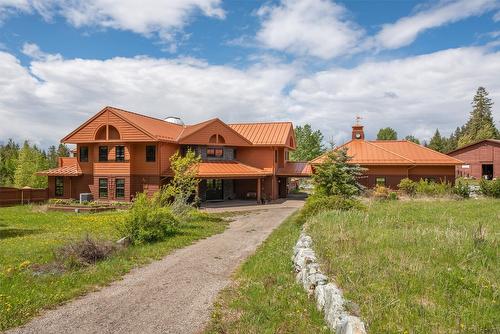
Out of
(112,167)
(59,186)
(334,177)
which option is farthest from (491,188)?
(59,186)

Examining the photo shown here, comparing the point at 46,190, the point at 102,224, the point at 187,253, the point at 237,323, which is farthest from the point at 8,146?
the point at 237,323

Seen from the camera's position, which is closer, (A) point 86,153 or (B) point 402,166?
(A) point 86,153

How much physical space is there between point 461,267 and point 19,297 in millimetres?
10034

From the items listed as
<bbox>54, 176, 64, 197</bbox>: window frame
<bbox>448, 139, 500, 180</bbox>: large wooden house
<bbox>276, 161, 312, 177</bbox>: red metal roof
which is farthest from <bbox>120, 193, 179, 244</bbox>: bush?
<bbox>448, 139, 500, 180</bbox>: large wooden house

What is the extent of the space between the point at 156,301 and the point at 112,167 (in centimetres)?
2539

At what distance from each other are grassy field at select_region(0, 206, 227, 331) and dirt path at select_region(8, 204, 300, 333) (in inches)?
18.6

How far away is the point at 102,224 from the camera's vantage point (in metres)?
20.9

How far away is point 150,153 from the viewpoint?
31.5 m

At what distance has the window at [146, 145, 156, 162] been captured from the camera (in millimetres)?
31328

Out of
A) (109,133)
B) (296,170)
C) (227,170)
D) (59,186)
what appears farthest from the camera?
(296,170)

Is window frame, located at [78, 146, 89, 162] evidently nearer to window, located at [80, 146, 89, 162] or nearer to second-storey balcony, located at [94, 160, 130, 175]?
window, located at [80, 146, 89, 162]

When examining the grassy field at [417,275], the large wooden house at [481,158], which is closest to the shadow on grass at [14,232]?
the grassy field at [417,275]

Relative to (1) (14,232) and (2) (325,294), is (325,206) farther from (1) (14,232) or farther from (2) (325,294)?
(1) (14,232)

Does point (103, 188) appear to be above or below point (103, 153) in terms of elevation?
below
